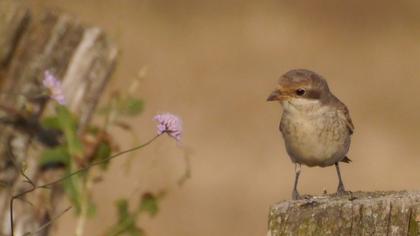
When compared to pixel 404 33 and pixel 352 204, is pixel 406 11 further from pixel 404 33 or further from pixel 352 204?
pixel 352 204

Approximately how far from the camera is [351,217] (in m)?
5.24

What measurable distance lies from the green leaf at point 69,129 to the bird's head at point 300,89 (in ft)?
4.25

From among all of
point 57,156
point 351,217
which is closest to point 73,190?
point 57,156

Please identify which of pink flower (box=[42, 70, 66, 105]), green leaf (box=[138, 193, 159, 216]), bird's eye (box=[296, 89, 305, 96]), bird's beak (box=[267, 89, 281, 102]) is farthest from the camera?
green leaf (box=[138, 193, 159, 216])

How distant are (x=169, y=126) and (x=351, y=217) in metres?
1.18

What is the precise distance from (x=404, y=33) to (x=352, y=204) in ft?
59.6

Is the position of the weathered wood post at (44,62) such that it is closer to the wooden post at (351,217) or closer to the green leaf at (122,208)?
the green leaf at (122,208)

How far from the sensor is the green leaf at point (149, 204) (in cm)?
827

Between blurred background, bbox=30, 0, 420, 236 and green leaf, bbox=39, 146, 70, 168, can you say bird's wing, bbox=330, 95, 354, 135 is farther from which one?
blurred background, bbox=30, 0, 420, 236

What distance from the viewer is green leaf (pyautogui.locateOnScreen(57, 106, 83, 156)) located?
8102mm

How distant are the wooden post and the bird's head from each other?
1.88 m

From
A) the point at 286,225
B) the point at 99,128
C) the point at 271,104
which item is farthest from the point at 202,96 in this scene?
the point at 286,225

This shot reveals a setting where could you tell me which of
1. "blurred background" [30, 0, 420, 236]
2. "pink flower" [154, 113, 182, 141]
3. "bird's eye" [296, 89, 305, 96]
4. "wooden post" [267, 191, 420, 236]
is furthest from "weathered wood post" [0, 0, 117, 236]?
"blurred background" [30, 0, 420, 236]

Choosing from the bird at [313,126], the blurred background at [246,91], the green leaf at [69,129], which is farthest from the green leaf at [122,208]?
the blurred background at [246,91]
